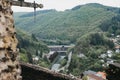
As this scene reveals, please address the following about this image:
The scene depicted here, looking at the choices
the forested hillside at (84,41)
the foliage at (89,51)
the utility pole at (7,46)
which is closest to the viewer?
the utility pole at (7,46)

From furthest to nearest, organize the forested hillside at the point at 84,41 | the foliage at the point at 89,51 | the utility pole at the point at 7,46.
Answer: the forested hillside at the point at 84,41
the foliage at the point at 89,51
the utility pole at the point at 7,46

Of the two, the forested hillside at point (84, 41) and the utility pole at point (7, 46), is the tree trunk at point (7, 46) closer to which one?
the utility pole at point (7, 46)

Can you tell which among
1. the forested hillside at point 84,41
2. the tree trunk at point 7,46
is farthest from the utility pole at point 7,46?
the forested hillside at point 84,41

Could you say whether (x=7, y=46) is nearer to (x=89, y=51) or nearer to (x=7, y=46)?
(x=7, y=46)

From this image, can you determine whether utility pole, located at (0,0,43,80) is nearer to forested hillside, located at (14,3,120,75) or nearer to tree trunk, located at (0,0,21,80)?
tree trunk, located at (0,0,21,80)

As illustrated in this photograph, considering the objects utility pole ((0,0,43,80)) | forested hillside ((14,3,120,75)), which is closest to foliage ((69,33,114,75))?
forested hillside ((14,3,120,75))

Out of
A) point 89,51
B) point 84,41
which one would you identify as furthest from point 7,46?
point 84,41

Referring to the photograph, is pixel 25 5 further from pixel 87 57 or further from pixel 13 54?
pixel 87 57

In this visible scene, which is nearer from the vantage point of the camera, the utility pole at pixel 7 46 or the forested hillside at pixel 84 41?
the utility pole at pixel 7 46

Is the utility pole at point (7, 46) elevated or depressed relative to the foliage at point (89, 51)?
elevated
